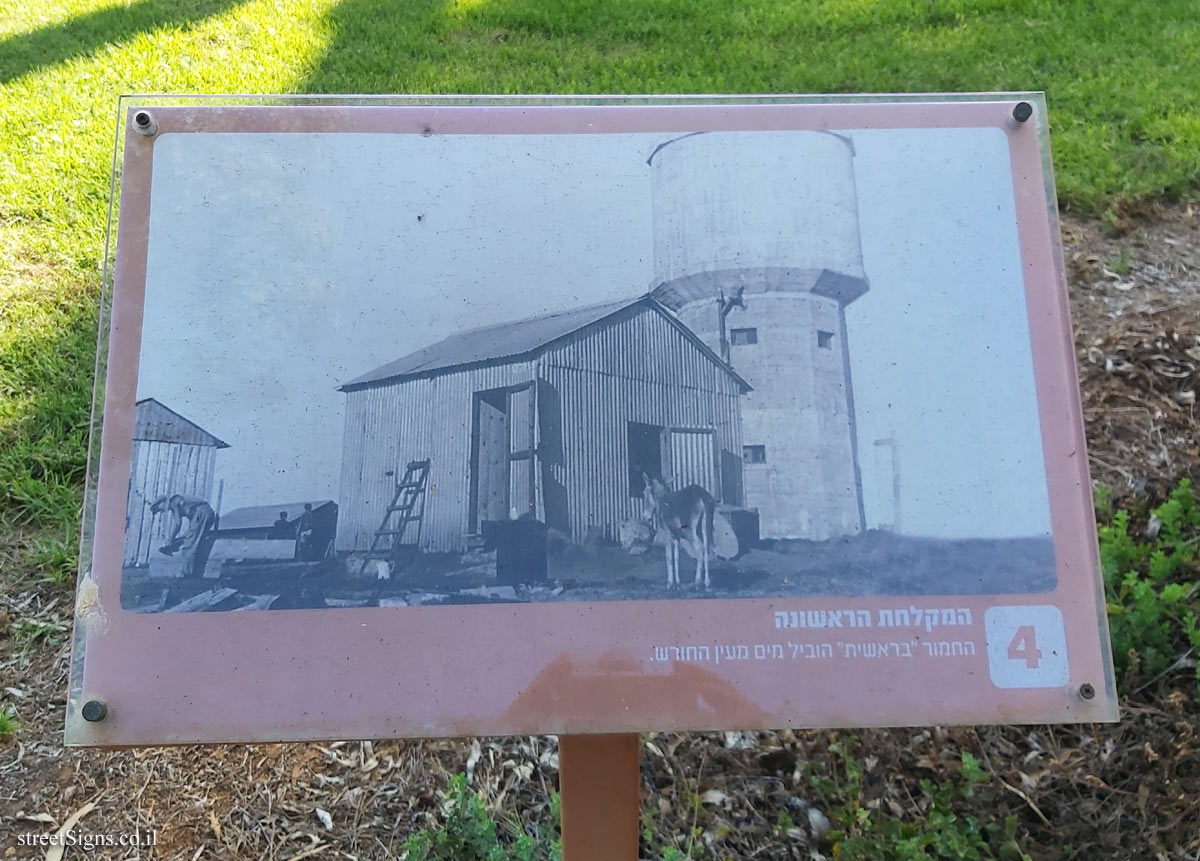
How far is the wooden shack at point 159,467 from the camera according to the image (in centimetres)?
163

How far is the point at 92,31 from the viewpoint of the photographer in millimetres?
5141

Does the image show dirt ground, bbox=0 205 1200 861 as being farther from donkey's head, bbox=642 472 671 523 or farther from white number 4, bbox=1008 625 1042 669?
donkey's head, bbox=642 472 671 523

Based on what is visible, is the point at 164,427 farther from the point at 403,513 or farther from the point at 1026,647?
the point at 1026,647

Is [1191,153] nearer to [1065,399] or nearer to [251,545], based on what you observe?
[1065,399]

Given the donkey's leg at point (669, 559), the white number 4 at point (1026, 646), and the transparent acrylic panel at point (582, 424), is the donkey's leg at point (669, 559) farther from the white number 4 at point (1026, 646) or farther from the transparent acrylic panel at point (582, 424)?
the white number 4 at point (1026, 646)

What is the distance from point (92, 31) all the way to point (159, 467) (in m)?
4.62

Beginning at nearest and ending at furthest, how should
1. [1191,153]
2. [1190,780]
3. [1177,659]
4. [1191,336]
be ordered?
1. [1190,780]
2. [1177,659]
3. [1191,336]
4. [1191,153]

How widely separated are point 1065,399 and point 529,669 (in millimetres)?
1083

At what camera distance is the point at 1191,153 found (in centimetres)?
387

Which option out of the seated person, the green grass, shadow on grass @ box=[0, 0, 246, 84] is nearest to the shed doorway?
the seated person

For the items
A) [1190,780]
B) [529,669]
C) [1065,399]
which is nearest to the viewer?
[529,669]

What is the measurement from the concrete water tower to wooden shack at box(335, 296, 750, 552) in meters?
0.05

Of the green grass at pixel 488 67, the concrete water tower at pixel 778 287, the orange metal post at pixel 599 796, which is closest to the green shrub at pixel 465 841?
the orange metal post at pixel 599 796

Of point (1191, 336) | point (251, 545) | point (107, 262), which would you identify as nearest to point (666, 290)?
point (251, 545)
